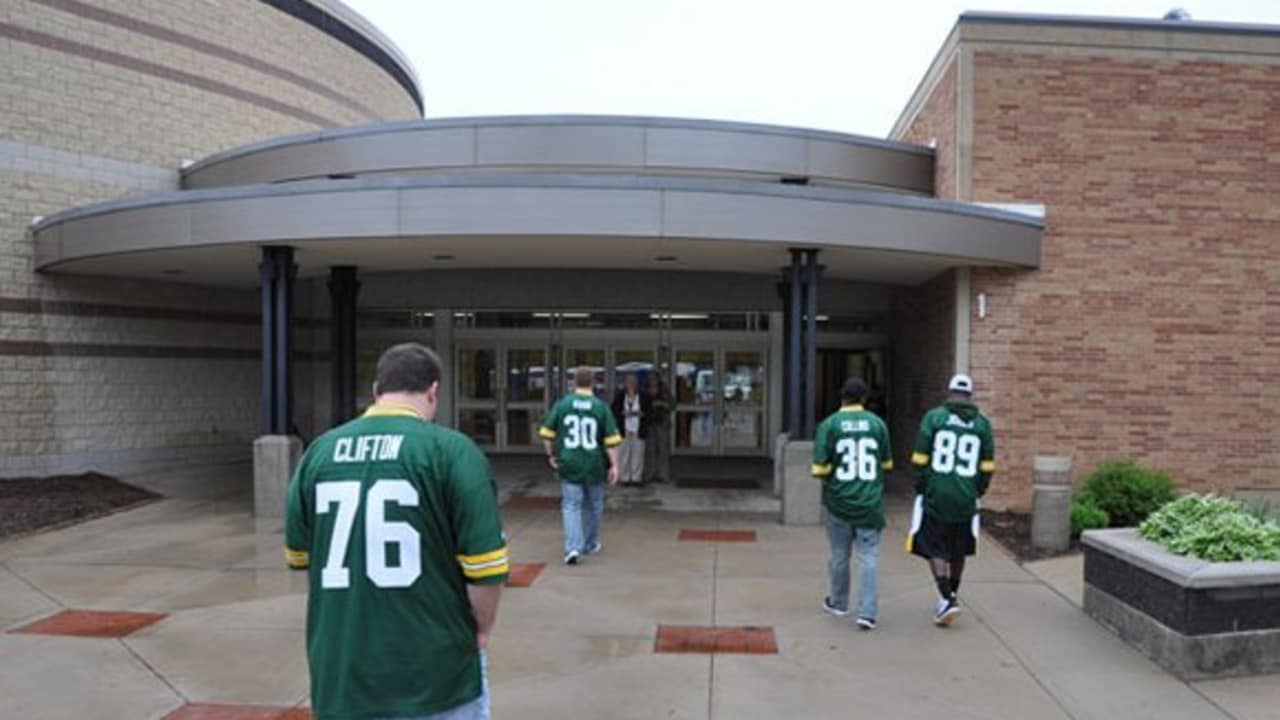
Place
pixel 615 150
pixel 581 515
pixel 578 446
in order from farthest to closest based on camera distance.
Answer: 1. pixel 615 150
2. pixel 581 515
3. pixel 578 446

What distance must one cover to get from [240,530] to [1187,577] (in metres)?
8.86

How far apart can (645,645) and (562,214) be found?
495 cm

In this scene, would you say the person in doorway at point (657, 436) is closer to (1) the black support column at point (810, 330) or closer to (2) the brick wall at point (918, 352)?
(1) the black support column at point (810, 330)

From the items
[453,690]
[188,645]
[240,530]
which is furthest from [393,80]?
[453,690]

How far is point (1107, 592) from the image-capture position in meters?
6.60

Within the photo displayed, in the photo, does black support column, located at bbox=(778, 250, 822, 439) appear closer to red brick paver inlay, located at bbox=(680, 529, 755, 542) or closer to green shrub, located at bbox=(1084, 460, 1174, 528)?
red brick paver inlay, located at bbox=(680, 529, 755, 542)

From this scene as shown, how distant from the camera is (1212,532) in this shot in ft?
19.9

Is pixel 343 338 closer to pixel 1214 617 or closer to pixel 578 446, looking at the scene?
pixel 578 446

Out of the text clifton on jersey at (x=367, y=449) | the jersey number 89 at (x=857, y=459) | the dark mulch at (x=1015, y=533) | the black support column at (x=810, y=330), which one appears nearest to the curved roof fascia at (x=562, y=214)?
the black support column at (x=810, y=330)

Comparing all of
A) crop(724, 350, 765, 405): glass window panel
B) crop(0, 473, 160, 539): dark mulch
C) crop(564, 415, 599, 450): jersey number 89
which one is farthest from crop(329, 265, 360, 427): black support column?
crop(724, 350, 765, 405): glass window panel

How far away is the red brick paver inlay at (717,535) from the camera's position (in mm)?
9617

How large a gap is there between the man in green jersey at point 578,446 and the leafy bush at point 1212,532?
435 cm

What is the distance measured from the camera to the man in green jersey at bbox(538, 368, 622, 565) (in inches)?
332

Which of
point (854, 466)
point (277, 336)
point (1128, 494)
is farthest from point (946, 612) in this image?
point (277, 336)
